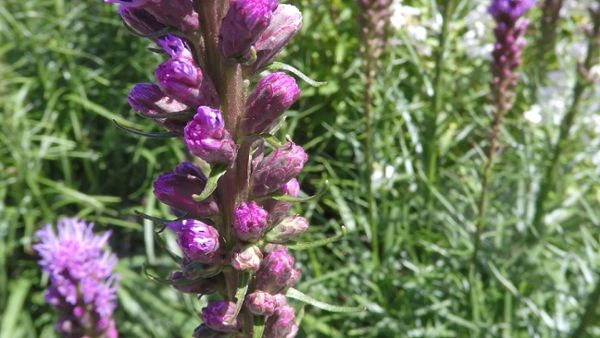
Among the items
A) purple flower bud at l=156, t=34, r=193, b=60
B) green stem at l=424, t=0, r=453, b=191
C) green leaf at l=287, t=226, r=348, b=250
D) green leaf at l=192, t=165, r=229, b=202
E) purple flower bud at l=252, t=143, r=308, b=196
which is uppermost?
purple flower bud at l=156, t=34, r=193, b=60

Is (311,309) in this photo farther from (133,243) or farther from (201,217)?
(201,217)

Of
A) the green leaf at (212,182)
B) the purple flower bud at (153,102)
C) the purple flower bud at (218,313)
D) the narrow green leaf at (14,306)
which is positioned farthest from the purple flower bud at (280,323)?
the narrow green leaf at (14,306)

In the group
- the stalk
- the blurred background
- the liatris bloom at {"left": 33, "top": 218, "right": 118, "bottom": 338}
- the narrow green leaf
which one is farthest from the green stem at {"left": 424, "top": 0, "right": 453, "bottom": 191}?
the narrow green leaf

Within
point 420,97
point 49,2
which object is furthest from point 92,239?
point 49,2

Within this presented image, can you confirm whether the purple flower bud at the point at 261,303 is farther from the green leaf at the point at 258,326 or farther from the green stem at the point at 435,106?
the green stem at the point at 435,106

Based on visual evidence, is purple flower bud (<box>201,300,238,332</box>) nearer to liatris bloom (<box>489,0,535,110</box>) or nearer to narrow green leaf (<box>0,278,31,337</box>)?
liatris bloom (<box>489,0,535,110</box>)

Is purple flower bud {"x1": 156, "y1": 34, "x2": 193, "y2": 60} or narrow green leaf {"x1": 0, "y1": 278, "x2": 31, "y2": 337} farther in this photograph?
narrow green leaf {"x1": 0, "y1": 278, "x2": 31, "y2": 337}

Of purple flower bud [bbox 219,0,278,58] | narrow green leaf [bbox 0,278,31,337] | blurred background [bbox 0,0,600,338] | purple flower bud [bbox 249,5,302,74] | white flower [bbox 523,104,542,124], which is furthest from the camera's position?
white flower [bbox 523,104,542,124]
